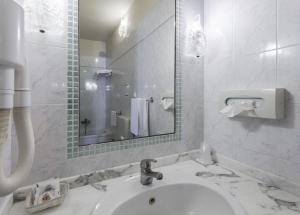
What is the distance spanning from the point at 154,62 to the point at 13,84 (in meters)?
0.76

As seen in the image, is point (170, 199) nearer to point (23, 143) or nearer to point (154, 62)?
point (23, 143)

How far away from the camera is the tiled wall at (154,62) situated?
975mm

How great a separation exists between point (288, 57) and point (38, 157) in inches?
44.4

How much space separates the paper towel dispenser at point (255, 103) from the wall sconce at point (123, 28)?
0.64 metres

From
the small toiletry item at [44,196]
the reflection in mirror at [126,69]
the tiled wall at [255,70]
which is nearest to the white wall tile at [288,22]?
the tiled wall at [255,70]

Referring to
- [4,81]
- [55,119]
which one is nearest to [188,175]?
[55,119]

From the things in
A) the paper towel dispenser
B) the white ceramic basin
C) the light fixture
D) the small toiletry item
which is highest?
the light fixture

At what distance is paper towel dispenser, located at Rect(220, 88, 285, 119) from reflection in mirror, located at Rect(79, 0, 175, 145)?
0.32m

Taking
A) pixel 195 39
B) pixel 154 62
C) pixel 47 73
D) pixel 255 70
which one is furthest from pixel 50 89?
pixel 255 70

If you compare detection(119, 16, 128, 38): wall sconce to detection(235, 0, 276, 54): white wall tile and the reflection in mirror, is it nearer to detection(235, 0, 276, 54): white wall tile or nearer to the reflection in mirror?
the reflection in mirror

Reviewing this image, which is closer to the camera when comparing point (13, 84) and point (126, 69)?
point (13, 84)

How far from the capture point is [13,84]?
429 mm

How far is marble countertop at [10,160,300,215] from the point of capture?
623 mm

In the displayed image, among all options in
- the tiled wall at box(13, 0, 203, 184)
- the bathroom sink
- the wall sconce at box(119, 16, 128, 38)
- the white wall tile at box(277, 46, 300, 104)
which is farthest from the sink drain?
the wall sconce at box(119, 16, 128, 38)
